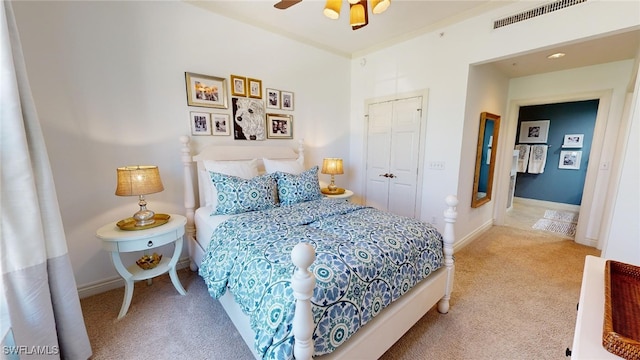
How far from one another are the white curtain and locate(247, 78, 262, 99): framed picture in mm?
1840

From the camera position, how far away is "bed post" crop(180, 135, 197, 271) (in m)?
2.45

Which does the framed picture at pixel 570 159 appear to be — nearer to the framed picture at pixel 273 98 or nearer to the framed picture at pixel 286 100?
the framed picture at pixel 286 100

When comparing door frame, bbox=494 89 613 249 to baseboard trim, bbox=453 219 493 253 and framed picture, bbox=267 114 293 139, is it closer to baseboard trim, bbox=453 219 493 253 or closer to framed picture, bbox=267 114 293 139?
baseboard trim, bbox=453 219 493 253

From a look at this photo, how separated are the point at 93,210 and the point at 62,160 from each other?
0.46 metres

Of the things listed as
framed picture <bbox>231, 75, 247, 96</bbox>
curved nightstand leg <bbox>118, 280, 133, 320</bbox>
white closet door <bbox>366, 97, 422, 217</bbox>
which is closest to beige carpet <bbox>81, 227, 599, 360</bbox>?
curved nightstand leg <bbox>118, 280, 133, 320</bbox>

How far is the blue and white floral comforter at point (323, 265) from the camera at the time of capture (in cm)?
110

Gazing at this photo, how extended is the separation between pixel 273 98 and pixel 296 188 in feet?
4.42

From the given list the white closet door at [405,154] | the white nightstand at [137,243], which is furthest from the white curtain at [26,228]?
the white closet door at [405,154]

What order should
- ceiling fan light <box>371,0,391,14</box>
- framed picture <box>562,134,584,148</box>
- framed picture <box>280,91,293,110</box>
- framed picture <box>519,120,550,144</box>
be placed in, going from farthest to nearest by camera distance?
1. framed picture <box>519,120,550,144</box>
2. framed picture <box>562,134,584,148</box>
3. framed picture <box>280,91,293,110</box>
4. ceiling fan light <box>371,0,391,14</box>

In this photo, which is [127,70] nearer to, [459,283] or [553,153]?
[459,283]

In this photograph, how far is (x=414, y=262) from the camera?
162 centimetres

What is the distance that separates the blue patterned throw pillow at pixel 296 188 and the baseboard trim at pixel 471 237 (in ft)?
6.53

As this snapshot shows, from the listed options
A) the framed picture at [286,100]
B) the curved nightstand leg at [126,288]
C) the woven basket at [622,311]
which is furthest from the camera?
the framed picture at [286,100]

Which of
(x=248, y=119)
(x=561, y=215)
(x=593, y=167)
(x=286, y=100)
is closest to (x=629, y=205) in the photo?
(x=593, y=167)
